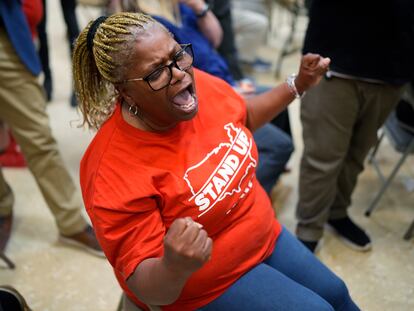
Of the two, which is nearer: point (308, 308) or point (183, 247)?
point (183, 247)

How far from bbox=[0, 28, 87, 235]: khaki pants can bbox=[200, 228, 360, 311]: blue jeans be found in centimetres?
102

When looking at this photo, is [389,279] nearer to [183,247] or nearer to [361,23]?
[361,23]

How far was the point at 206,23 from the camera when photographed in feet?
6.26

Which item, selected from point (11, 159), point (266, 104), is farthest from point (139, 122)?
point (11, 159)

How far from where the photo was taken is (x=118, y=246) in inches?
36.0

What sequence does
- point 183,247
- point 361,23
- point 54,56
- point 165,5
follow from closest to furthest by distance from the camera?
1. point 183,247
2. point 361,23
3. point 165,5
4. point 54,56

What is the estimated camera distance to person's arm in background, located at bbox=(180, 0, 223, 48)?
6.07 ft

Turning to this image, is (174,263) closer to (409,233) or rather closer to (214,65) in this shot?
(214,65)

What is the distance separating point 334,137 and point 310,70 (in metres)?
0.40

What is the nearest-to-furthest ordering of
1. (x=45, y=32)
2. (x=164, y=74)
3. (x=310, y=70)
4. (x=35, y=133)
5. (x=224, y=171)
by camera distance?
(x=164, y=74)
(x=224, y=171)
(x=310, y=70)
(x=35, y=133)
(x=45, y=32)

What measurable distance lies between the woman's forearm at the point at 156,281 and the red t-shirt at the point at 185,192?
21 mm

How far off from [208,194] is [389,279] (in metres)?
1.14

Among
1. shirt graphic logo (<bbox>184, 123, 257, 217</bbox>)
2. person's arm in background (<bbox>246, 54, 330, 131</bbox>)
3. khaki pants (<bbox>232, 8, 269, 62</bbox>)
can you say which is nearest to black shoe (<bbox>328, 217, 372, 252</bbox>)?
person's arm in background (<bbox>246, 54, 330, 131</bbox>)

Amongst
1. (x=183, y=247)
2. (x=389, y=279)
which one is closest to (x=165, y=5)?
(x=183, y=247)
